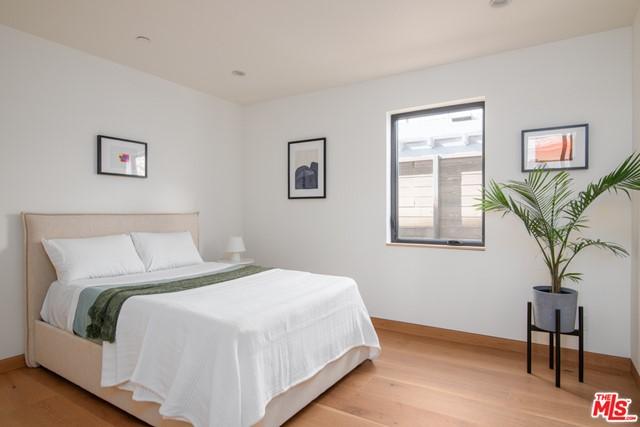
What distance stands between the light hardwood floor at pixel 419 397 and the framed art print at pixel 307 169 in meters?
2.03

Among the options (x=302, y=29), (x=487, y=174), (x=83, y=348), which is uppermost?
(x=302, y=29)

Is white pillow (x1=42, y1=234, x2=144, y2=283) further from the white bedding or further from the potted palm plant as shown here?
the potted palm plant

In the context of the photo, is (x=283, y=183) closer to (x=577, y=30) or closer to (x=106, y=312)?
(x=106, y=312)

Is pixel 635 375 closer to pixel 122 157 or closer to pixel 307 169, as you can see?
pixel 307 169

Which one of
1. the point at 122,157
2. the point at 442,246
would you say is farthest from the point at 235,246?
the point at 442,246

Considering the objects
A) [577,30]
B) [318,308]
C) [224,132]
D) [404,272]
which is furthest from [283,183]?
[577,30]

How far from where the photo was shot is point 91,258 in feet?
9.30

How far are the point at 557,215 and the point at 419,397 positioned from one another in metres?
1.84

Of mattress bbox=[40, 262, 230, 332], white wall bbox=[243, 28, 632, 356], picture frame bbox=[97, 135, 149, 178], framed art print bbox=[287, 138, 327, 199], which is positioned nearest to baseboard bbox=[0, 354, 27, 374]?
mattress bbox=[40, 262, 230, 332]

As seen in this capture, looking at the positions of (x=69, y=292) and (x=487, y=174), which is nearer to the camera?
(x=69, y=292)

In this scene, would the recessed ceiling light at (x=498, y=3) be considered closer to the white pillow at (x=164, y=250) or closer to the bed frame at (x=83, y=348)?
the bed frame at (x=83, y=348)

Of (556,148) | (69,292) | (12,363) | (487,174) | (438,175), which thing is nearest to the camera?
(69,292)

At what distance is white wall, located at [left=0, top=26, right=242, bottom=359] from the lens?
9.13ft

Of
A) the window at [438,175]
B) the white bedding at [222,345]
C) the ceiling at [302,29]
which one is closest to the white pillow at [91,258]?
the white bedding at [222,345]
